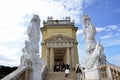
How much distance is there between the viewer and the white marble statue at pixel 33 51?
974 centimetres

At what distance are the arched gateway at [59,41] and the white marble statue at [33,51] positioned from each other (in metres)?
12.4

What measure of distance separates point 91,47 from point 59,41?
13.0m

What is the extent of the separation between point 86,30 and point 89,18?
4.10 feet

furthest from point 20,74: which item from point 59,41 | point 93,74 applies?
point 59,41

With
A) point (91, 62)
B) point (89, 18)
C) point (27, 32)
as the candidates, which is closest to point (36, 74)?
point (27, 32)

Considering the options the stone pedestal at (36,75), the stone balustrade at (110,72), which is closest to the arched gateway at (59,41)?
the stone pedestal at (36,75)

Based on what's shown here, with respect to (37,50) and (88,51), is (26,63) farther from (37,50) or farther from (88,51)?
(88,51)

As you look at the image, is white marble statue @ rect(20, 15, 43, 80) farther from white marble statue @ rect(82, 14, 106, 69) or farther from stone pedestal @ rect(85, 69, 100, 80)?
white marble statue @ rect(82, 14, 106, 69)

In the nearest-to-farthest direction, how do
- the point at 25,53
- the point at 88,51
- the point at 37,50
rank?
the point at 25,53 → the point at 37,50 → the point at 88,51

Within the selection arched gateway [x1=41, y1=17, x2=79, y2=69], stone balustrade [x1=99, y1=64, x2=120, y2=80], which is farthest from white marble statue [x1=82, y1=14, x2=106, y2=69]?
arched gateway [x1=41, y1=17, x2=79, y2=69]

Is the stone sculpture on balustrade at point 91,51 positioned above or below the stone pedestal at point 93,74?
above

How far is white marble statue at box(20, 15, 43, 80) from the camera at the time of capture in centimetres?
974

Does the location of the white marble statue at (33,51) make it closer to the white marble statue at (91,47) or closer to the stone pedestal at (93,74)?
the stone pedestal at (93,74)

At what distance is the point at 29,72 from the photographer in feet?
30.6
